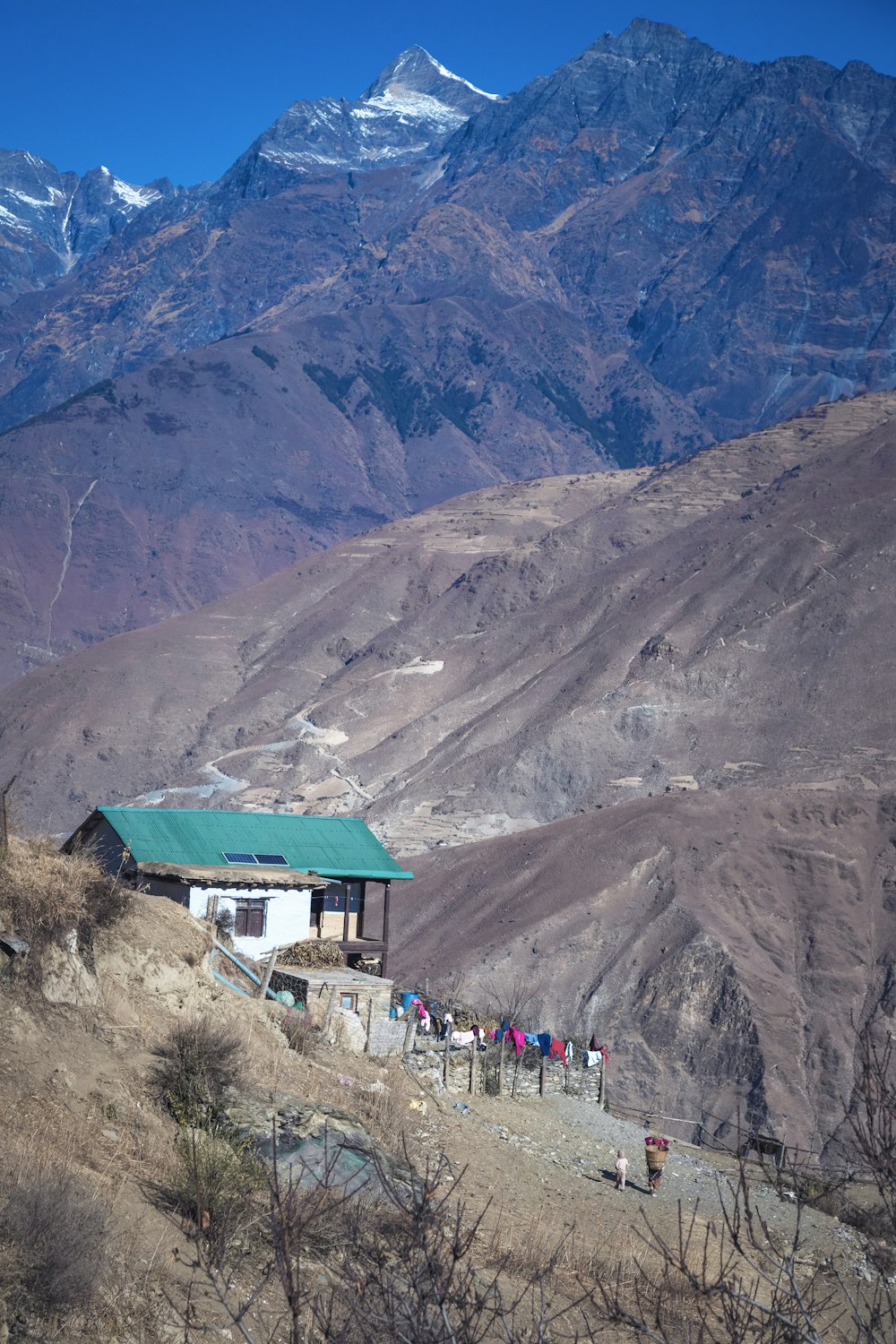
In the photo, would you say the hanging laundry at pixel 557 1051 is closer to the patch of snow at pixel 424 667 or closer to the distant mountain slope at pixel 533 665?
the distant mountain slope at pixel 533 665

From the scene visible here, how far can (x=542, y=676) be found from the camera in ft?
357

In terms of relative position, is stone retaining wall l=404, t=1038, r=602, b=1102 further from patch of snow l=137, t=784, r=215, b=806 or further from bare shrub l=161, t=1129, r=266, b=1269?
patch of snow l=137, t=784, r=215, b=806

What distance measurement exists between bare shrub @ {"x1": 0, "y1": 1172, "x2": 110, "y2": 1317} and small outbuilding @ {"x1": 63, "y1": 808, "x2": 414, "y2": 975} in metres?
15.0

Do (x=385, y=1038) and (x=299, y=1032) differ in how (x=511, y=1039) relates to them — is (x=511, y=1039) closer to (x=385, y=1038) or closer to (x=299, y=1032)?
(x=385, y=1038)

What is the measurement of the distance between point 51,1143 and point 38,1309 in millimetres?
3254

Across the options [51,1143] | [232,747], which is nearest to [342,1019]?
[51,1143]

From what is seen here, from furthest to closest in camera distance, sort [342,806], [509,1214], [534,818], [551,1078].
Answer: [342,806]
[534,818]
[551,1078]
[509,1214]

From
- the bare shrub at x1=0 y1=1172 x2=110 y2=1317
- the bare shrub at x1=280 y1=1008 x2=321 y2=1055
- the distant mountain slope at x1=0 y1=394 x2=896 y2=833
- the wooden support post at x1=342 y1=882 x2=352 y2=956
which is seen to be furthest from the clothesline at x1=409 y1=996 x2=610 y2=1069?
the distant mountain slope at x1=0 y1=394 x2=896 y2=833

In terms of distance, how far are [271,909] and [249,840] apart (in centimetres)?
259

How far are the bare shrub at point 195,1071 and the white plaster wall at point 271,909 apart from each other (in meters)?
9.79

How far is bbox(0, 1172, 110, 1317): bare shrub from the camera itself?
12133 millimetres

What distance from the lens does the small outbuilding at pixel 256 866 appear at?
29297 mm

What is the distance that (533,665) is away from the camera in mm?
115562

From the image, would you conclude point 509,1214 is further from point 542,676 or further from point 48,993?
point 542,676
